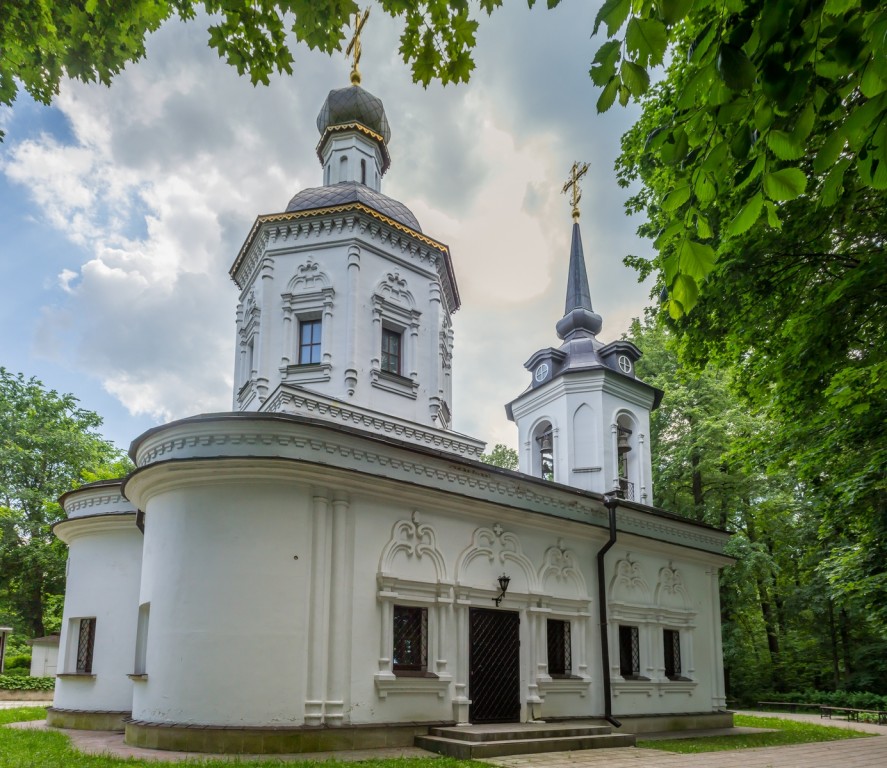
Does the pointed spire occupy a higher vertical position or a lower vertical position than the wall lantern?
higher

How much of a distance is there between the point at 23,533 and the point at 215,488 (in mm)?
25785

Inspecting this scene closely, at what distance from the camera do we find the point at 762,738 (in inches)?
589

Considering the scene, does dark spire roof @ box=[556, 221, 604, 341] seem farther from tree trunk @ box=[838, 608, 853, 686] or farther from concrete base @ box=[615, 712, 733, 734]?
tree trunk @ box=[838, 608, 853, 686]

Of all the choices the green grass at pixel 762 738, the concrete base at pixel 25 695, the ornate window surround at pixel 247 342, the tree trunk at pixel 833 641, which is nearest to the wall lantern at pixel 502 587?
the green grass at pixel 762 738

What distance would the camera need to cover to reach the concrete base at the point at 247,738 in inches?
383

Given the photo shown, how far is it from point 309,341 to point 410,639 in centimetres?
629

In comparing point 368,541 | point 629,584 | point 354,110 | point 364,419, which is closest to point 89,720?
point 368,541

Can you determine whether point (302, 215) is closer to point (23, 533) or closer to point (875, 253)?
point (875, 253)

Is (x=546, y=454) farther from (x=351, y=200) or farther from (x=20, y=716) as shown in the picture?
(x=20, y=716)

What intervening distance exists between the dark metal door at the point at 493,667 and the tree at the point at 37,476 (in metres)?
21.3

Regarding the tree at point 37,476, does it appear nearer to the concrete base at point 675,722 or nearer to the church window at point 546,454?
the church window at point 546,454

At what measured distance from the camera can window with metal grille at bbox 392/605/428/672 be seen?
11711 mm

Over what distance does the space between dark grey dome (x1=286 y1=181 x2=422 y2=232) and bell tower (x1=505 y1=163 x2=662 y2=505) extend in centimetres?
509

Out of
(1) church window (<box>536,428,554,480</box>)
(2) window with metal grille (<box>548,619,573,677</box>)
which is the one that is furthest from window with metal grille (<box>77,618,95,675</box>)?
(1) church window (<box>536,428,554,480</box>)
